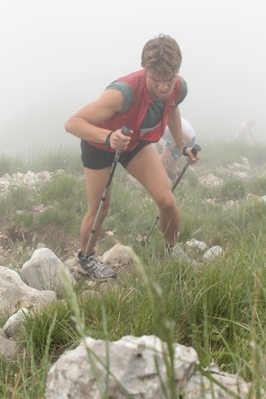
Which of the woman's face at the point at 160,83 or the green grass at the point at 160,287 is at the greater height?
the woman's face at the point at 160,83

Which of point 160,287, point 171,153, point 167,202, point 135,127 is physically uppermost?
point 135,127

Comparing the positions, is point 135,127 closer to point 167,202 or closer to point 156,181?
point 156,181

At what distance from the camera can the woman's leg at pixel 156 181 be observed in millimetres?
4594

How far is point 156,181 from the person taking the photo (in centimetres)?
462

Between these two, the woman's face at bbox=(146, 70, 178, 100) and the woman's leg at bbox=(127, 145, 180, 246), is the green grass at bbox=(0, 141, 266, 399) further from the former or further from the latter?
the woman's face at bbox=(146, 70, 178, 100)

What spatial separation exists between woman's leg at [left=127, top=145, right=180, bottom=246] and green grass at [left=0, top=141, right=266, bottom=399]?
0.45 metres

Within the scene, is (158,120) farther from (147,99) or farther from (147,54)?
(147,54)

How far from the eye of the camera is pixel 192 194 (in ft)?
27.9

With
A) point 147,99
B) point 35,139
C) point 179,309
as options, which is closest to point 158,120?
point 147,99

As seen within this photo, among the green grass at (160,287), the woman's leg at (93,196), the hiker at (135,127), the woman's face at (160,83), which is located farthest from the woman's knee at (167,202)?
the woman's face at (160,83)

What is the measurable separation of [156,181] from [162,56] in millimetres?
1449

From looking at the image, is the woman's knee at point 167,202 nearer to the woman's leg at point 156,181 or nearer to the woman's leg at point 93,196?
the woman's leg at point 156,181

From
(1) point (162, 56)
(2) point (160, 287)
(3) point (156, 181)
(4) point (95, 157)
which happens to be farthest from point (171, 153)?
(2) point (160, 287)

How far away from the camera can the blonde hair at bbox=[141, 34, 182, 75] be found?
3.96 metres
